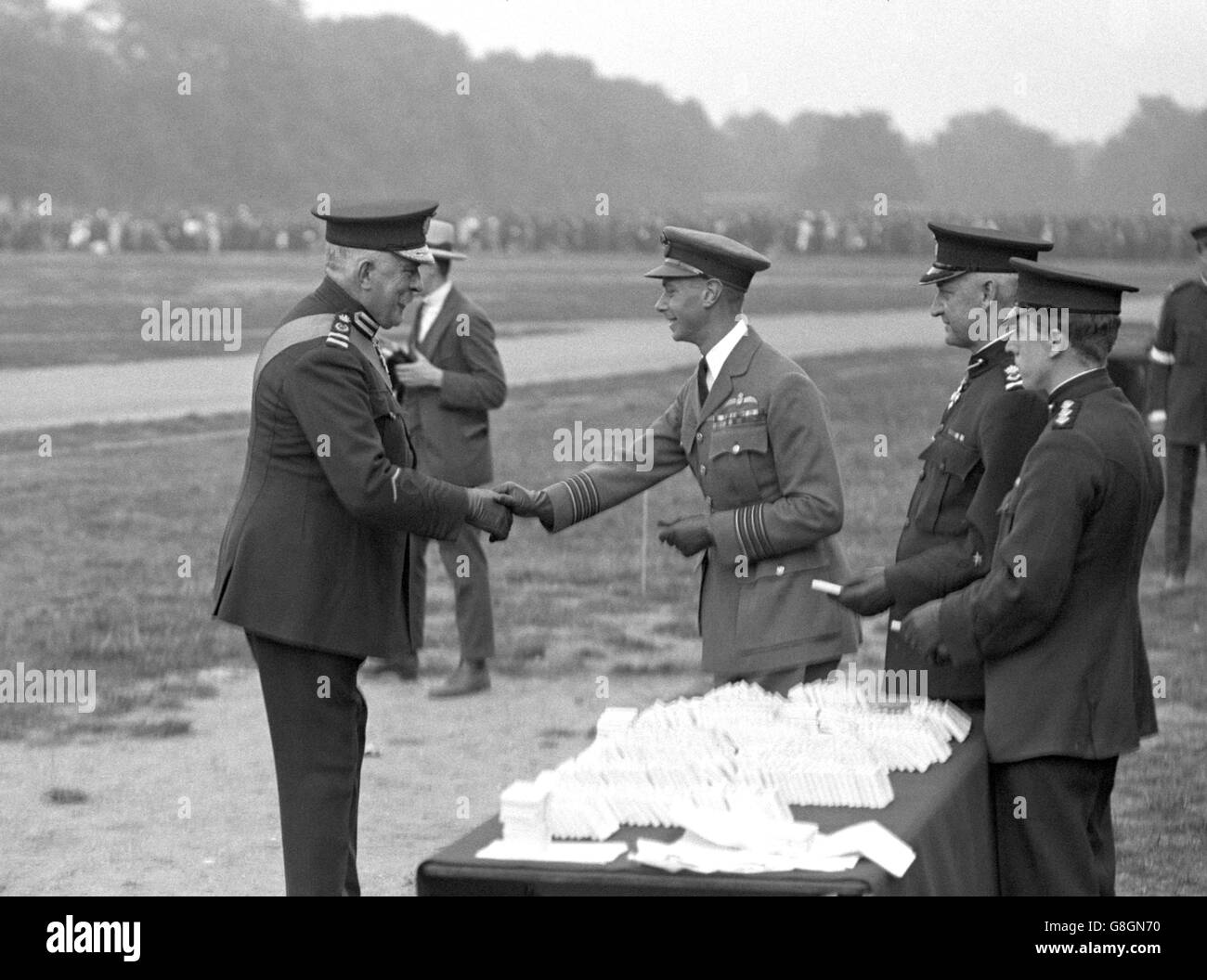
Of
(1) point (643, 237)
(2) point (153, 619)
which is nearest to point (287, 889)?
(2) point (153, 619)

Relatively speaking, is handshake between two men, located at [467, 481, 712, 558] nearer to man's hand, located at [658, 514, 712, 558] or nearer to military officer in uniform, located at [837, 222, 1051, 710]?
man's hand, located at [658, 514, 712, 558]

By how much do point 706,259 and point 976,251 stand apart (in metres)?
0.79

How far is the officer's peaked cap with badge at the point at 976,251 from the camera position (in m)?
5.16

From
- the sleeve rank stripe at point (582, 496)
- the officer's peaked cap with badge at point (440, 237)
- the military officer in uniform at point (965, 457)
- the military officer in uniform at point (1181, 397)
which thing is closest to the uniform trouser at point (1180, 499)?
the military officer in uniform at point (1181, 397)

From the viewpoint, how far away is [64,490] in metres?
15.0

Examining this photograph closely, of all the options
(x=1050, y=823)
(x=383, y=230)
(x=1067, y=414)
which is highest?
(x=383, y=230)

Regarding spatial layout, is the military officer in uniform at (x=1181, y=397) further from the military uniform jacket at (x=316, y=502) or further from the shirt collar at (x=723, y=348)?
the military uniform jacket at (x=316, y=502)

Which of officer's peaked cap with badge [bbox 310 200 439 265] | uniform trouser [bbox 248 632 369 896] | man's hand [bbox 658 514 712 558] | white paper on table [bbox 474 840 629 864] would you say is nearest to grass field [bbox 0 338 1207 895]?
man's hand [bbox 658 514 712 558]

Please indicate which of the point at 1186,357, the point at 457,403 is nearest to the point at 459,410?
the point at 457,403

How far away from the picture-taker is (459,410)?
363 inches

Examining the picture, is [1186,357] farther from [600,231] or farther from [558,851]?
[600,231]

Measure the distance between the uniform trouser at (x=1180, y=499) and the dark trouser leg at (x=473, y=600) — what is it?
4989 millimetres

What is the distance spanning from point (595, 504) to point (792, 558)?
0.82 meters
